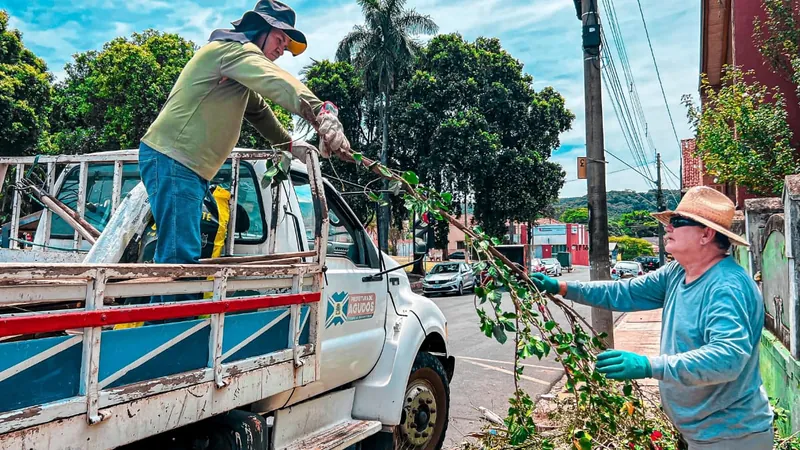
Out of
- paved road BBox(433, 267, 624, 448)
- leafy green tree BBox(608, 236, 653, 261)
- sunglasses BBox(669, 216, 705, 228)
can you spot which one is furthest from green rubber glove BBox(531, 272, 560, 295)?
leafy green tree BBox(608, 236, 653, 261)

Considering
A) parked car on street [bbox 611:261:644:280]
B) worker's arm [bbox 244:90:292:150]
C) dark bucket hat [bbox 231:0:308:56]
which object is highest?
dark bucket hat [bbox 231:0:308:56]

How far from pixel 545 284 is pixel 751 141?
7938 mm

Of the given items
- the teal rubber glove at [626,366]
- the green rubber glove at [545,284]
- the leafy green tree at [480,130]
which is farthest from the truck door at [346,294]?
the leafy green tree at [480,130]

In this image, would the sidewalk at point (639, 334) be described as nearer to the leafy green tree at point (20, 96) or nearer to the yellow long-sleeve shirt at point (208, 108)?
the yellow long-sleeve shirt at point (208, 108)

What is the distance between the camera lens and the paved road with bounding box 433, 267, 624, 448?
5793 millimetres

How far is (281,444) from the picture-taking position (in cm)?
308

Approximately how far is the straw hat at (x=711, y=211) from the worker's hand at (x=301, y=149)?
189 cm

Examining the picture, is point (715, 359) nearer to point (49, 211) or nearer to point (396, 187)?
point (396, 187)

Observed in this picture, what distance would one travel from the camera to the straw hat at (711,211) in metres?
2.43

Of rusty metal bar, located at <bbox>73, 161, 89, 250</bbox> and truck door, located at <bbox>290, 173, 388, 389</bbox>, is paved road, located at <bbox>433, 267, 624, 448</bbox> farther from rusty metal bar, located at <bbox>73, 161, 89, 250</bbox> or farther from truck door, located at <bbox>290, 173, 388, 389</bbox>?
rusty metal bar, located at <bbox>73, 161, 89, 250</bbox>

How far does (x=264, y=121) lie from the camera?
3586 mm

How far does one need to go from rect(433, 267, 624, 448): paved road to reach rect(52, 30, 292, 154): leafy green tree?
31.1 ft

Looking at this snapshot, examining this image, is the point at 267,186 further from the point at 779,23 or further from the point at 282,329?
the point at 779,23

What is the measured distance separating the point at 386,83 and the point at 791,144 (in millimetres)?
15960
